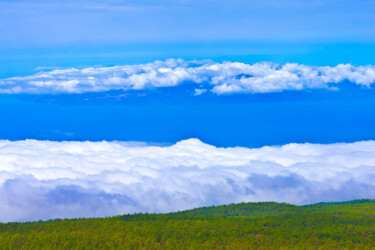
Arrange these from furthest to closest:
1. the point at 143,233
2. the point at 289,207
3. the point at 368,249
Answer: the point at 289,207 → the point at 143,233 → the point at 368,249

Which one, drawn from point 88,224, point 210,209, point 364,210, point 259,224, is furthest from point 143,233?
point 364,210

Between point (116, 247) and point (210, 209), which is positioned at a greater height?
point (210, 209)

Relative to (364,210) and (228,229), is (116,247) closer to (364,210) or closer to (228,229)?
(228,229)

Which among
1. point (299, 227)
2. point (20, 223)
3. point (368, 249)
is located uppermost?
point (20, 223)

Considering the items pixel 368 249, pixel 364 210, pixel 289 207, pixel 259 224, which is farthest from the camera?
pixel 289 207

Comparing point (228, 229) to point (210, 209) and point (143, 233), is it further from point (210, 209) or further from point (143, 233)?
point (210, 209)

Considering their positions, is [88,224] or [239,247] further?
[88,224]
